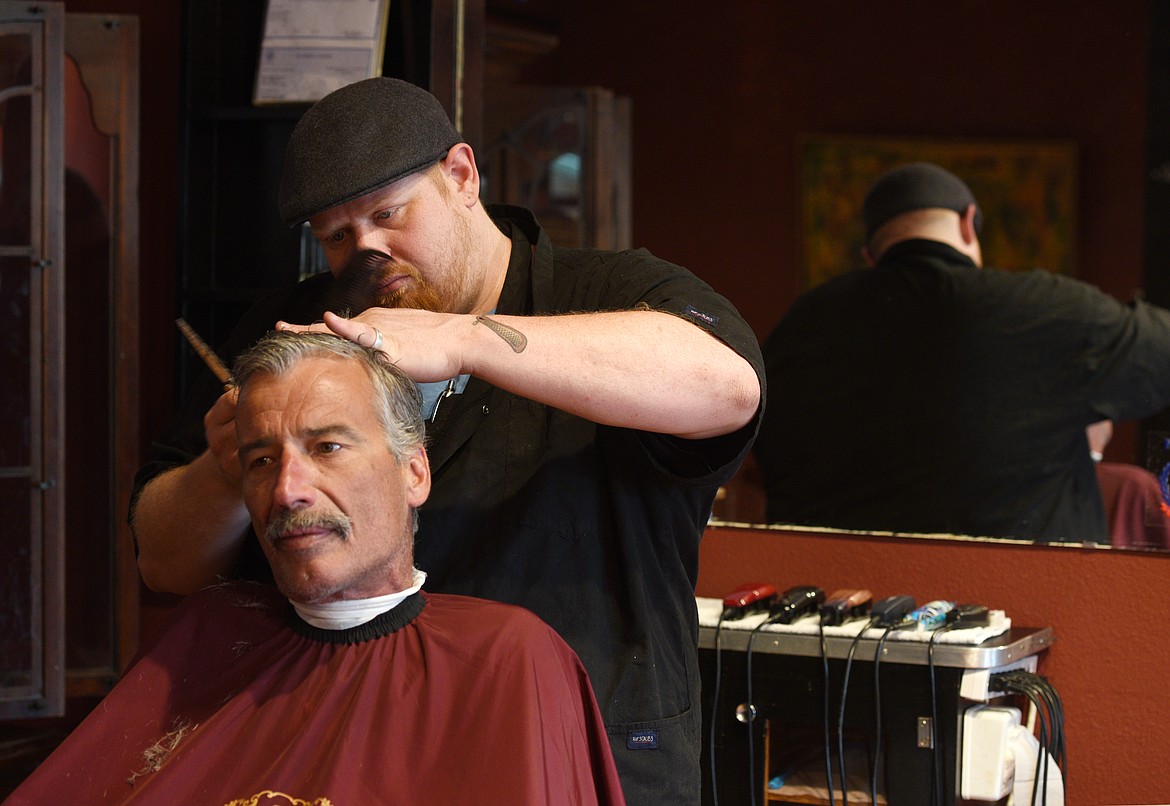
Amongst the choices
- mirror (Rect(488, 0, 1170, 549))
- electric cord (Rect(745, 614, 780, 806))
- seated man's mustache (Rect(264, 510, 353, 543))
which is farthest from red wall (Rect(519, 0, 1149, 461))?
seated man's mustache (Rect(264, 510, 353, 543))

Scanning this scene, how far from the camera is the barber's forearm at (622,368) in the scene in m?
1.46

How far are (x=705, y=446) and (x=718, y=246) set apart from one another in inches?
46.3

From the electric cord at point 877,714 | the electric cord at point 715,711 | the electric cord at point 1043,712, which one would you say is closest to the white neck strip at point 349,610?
the electric cord at point 715,711

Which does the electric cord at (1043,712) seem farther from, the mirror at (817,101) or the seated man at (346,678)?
the seated man at (346,678)

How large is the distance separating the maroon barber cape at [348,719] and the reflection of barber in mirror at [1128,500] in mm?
1264

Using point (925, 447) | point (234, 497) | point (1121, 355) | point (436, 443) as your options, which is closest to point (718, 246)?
point (925, 447)

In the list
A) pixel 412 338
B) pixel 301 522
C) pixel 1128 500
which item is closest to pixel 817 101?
pixel 1128 500

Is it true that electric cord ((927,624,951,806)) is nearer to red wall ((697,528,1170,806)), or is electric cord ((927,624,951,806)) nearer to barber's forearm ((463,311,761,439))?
red wall ((697,528,1170,806))

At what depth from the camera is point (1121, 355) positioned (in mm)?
2383

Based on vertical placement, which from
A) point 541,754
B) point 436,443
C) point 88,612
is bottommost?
point 88,612

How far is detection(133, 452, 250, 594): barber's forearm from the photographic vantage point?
1.70 m

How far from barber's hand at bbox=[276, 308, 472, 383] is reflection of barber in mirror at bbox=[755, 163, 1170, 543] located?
1332mm

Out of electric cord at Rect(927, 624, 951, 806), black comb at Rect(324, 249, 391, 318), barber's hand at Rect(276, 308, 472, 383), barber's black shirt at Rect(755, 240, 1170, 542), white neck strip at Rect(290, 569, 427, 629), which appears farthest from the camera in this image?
barber's black shirt at Rect(755, 240, 1170, 542)

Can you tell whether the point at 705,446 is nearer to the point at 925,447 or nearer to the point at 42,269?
the point at 925,447
